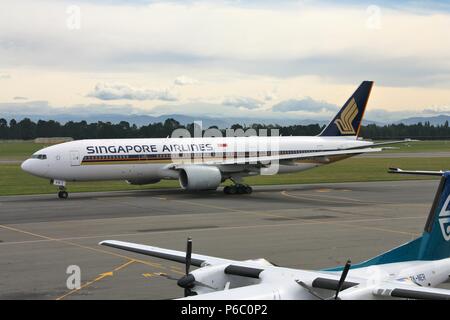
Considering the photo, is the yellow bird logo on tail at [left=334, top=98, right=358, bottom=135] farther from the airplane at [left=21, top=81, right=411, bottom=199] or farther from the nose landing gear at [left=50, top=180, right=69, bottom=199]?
the nose landing gear at [left=50, top=180, right=69, bottom=199]

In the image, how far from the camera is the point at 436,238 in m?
12.1

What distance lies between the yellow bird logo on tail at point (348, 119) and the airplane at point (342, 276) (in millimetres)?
33472

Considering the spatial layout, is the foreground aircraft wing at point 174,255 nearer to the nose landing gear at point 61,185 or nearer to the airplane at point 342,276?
the airplane at point 342,276

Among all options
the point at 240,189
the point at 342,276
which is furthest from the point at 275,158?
the point at 342,276

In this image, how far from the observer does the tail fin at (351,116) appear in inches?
1789

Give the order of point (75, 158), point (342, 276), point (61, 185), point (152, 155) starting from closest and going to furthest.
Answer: point (342, 276), point (75, 158), point (61, 185), point (152, 155)

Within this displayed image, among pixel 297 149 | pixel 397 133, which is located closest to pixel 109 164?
pixel 297 149

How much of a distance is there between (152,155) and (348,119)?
15449mm

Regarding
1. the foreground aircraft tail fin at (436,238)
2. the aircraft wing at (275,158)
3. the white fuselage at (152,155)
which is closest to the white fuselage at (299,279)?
the foreground aircraft tail fin at (436,238)

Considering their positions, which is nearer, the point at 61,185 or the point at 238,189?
the point at 61,185

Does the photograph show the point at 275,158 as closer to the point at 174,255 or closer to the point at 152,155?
the point at 152,155

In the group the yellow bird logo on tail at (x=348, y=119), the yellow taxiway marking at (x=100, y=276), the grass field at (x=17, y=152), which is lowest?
the yellow taxiway marking at (x=100, y=276)
